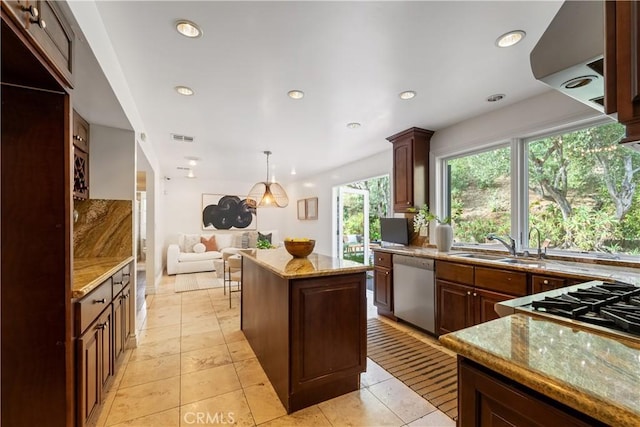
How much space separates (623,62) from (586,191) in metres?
2.61

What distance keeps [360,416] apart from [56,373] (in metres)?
1.70

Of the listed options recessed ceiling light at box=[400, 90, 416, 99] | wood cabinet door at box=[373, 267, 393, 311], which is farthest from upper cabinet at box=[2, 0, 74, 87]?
wood cabinet door at box=[373, 267, 393, 311]

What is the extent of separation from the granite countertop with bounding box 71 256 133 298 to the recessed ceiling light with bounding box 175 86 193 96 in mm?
1605

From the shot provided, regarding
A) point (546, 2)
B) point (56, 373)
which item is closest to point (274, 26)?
point (546, 2)

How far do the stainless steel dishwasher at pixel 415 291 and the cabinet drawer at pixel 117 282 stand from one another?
281cm

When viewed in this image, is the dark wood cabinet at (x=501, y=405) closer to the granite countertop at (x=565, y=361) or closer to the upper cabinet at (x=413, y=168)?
the granite countertop at (x=565, y=361)

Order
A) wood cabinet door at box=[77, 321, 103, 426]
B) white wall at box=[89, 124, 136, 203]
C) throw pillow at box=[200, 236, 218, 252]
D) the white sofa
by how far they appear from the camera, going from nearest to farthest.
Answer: wood cabinet door at box=[77, 321, 103, 426], white wall at box=[89, 124, 136, 203], the white sofa, throw pillow at box=[200, 236, 218, 252]

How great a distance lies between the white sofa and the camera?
249 inches

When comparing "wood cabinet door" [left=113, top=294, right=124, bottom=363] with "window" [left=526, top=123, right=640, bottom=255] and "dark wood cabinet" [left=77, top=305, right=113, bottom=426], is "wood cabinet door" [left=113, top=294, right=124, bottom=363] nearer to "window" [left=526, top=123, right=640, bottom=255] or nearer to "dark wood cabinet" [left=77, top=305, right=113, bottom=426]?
"dark wood cabinet" [left=77, top=305, right=113, bottom=426]

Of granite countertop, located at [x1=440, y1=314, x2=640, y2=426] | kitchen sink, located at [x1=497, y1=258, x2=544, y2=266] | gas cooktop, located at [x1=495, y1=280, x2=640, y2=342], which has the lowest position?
kitchen sink, located at [x1=497, y1=258, x2=544, y2=266]

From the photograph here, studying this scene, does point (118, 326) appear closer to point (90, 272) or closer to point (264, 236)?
point (90, 272)

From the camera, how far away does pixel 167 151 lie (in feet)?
15.7

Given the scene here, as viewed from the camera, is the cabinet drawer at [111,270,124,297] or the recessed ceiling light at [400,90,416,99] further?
the recessed ceiling light at [400,90,416,99]

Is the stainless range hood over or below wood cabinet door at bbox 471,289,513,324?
over
